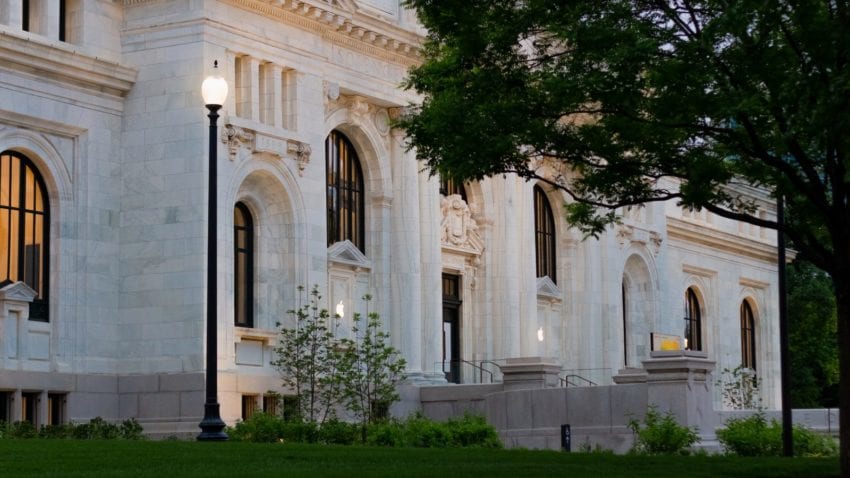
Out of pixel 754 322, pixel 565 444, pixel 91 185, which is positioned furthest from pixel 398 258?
pixel 754 322

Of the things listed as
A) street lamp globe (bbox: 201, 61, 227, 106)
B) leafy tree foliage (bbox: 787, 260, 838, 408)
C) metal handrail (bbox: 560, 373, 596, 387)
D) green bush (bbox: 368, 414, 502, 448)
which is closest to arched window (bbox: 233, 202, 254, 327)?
green bush (bbox: 368, 414, 502, 448)

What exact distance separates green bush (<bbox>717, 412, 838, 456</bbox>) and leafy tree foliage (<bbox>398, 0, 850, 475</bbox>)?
8937 millimetres

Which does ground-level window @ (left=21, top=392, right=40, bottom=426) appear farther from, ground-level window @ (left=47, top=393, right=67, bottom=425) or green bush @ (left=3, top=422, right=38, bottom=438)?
green bush @ (left=3, top=422, right=38, bottom=438)

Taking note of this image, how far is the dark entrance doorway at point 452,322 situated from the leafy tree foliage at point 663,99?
24903 mm

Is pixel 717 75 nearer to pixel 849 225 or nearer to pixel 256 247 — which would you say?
pixel 849 225

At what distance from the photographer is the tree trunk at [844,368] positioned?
933 inches

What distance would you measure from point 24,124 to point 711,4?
2155 centimetres

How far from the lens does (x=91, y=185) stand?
4150 centimetres

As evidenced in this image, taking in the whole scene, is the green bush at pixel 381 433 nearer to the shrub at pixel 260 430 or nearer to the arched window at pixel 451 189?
the shrub at pixel 260 430

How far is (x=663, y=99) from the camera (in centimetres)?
2416

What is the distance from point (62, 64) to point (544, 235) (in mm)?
23946

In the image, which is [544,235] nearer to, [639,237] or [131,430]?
[639,237]

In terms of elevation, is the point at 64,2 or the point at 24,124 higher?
the point at 64,2

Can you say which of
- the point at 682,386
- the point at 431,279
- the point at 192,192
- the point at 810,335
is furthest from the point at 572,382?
the point at 810,335
